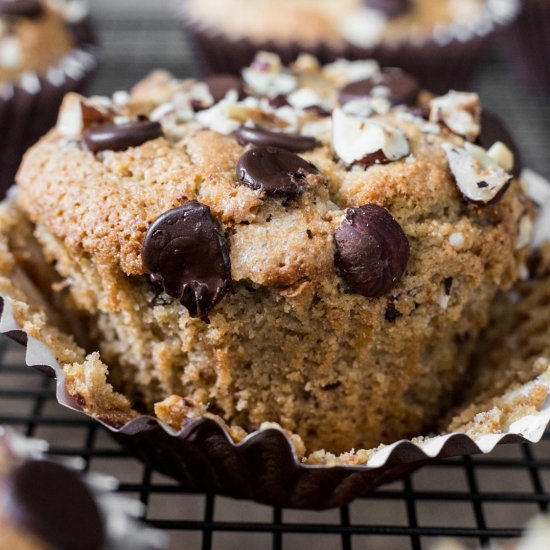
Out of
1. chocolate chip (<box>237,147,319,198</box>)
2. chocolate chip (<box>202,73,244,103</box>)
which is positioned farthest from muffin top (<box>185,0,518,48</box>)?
chocolate chip (<box>237,147,319,198</box>)

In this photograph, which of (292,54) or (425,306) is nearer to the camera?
(425,306)

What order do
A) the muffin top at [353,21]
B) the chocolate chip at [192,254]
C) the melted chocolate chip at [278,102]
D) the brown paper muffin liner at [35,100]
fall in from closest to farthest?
the chocolate chip at [192,254], the melted chocolate chip at [278,102], the brown paper muffin liner at [35,100], the muffin top at [353,21]

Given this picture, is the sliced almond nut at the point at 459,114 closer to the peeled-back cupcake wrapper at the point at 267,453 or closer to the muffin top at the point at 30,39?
the peeled-back cupcake wrapper at the point at 267,453

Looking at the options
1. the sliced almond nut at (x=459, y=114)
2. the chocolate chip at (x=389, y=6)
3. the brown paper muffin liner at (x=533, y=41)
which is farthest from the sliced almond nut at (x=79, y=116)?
the brown paper muffin liner at (x=533, y=41)

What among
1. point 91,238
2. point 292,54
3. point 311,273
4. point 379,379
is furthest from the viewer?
point 292,54

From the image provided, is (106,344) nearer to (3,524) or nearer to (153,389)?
(153,389)

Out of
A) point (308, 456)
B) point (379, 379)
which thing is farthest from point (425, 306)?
point (308, 456)

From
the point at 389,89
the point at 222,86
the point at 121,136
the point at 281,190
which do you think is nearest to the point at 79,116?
the point at 121,136
